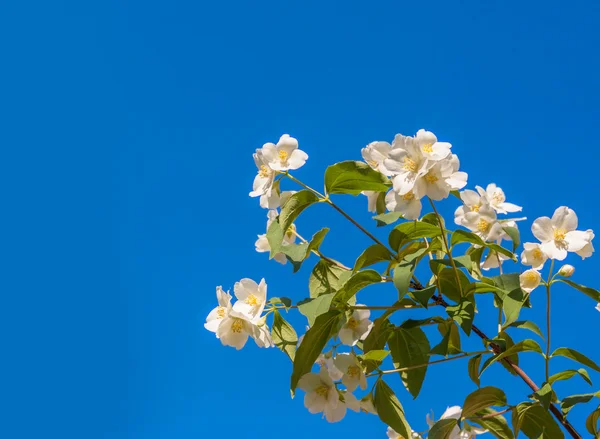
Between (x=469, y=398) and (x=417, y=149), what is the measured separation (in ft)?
1.90

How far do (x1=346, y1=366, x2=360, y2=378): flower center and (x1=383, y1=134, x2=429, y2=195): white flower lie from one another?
437 mm

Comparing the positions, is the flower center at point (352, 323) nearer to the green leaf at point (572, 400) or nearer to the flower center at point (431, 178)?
the flower center at point (431, 178)

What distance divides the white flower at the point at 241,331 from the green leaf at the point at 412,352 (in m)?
0.31

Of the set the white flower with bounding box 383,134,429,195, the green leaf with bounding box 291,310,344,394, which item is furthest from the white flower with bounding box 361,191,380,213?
the green leaf with bounding box 291,310,344,394

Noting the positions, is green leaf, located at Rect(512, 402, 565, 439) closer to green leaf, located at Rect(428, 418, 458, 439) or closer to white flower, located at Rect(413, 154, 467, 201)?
green leaf, located at Rect(428, 418, 458, 439)

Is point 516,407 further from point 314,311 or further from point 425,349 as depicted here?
point 314,311

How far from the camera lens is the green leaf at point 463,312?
4.35ft

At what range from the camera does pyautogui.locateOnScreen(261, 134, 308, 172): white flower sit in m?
1.53

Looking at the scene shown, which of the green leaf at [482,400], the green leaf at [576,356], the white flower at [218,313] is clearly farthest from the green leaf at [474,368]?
the white flower at [218,313]

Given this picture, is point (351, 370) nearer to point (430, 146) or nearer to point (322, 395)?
point (322, 395)

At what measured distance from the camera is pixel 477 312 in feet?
4.64

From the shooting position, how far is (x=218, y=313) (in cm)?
152

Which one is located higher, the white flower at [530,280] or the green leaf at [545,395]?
the white flower at [530,280]

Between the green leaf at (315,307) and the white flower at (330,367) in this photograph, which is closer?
the green leaf at (315,307)
